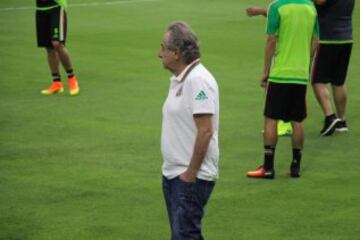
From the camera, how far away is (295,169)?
1070cm

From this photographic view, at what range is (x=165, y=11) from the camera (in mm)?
24750

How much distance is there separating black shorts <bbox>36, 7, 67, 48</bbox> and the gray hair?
850 cm

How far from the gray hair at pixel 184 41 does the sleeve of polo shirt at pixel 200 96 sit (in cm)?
18

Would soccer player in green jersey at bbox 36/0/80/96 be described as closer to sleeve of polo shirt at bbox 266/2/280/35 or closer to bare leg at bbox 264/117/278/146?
bare leg at bbox 264/117/278/146

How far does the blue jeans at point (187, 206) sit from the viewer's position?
6.76m

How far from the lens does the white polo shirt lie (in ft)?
21.7

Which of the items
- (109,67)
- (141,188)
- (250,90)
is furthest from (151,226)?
(109,67)

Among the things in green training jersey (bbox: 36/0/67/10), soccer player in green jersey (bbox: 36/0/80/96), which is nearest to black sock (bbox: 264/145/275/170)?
soccer player in green jersey (bbox: 36/0/80/96)

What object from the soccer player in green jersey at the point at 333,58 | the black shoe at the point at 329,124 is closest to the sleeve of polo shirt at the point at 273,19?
the soccer player in green jersey at the point at 333,58

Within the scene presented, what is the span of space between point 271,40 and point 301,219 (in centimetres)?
210

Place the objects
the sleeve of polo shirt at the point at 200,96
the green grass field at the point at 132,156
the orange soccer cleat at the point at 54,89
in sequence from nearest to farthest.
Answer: the sleeve of polo shirt at the point at 200,96 < the green grass field at the point at 132,156 < the orange soccer cleat at the point at 54,89

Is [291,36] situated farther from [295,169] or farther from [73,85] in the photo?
[73,85]

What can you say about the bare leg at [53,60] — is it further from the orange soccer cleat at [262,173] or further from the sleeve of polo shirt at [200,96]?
the sleeve of polo shirt at [200,96]

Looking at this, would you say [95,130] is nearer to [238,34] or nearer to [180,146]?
[180,146]
